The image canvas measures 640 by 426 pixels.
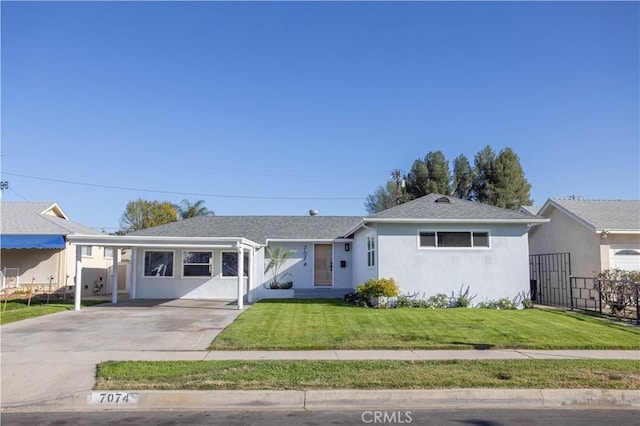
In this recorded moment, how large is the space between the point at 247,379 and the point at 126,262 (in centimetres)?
2663

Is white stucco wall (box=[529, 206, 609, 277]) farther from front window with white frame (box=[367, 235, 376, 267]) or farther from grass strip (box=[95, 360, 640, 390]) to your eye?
grass strip (box=[95, 360, 640, 390])

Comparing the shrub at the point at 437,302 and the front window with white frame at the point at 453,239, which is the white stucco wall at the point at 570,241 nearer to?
the front window with white frame at the point at 453,239

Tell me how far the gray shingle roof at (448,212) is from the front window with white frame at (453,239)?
615 mm

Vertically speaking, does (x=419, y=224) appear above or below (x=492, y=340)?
above

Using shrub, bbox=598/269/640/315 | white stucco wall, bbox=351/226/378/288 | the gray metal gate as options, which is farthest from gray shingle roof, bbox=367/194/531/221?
the gray metal gate

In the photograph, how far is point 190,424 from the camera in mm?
6453

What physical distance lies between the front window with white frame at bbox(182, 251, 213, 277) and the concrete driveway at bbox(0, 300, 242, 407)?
4471 millimetres

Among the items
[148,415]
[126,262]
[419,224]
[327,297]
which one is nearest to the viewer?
[148,415]

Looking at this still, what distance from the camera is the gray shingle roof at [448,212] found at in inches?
711

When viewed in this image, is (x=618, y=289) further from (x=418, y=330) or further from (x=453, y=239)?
(x=418, y=330)

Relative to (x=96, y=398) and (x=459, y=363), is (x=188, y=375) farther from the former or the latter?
(x=459, y=363)

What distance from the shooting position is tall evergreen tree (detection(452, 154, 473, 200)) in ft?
140

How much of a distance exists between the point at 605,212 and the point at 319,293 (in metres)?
12.3

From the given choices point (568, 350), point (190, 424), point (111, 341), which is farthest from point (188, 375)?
point (568, 350)
